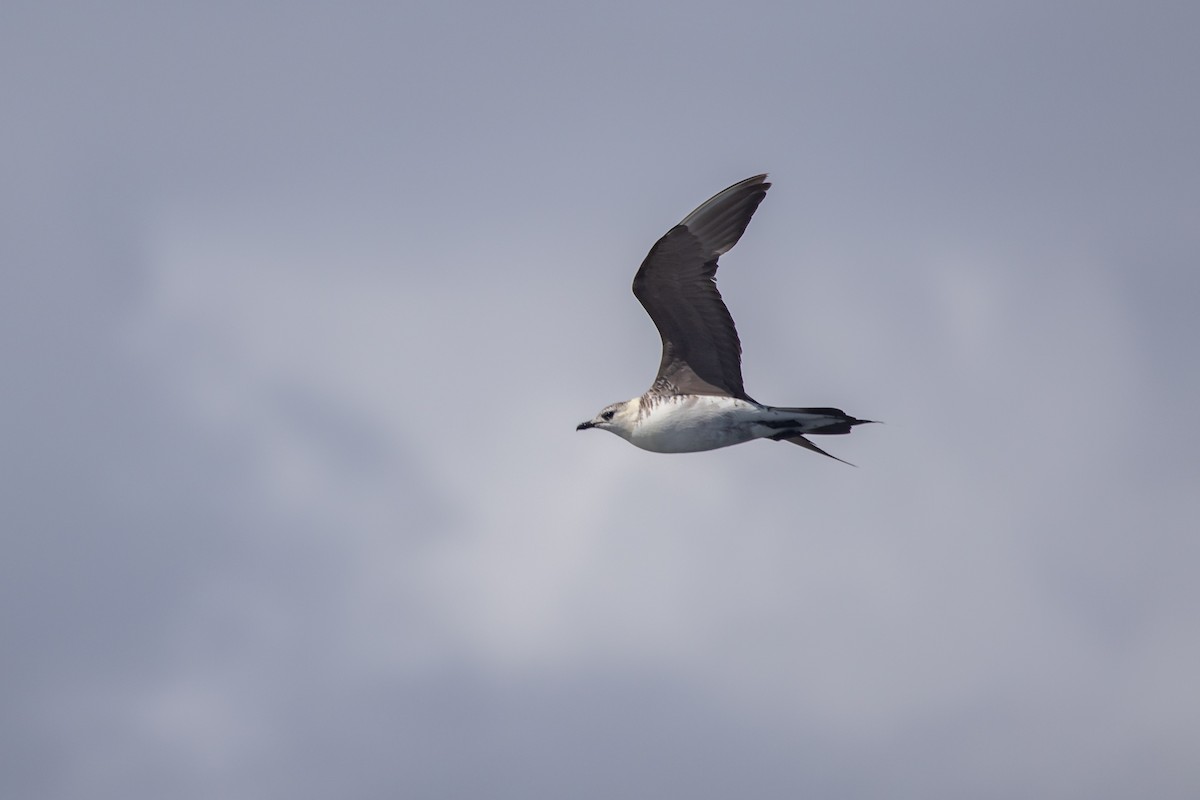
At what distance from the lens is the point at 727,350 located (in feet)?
53.2

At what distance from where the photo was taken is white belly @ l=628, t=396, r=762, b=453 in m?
15.8

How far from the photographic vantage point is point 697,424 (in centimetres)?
1600

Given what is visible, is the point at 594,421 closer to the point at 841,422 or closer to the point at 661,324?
the point at 661,324

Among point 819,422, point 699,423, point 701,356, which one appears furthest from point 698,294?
point 819,422

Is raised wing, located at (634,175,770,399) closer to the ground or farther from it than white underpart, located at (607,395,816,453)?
farther from it

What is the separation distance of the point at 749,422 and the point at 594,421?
273 cm

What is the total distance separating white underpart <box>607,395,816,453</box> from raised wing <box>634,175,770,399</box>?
0.29 metres

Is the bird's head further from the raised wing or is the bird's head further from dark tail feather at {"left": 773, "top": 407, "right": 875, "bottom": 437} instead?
dark tail feather at {"left": 773, "top": 407, "right": 875, "bottom": 437}

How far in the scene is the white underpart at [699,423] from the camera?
1570 centimetres

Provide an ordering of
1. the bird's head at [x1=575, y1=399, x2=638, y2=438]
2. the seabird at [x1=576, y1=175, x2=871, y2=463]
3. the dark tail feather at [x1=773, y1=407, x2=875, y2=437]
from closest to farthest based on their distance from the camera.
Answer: the dark tail feather at [x1=773, y1=407, x2=875, y2=437] < the seabird at [x1=576, y1=175, x2=871, y2=463] < the bird's head at [x1=575, y1=399, x2=638, y2=438]

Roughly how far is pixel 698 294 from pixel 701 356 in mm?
915

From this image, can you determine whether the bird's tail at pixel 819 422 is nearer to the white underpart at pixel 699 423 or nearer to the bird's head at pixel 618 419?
the white underpart at pixel 699 423

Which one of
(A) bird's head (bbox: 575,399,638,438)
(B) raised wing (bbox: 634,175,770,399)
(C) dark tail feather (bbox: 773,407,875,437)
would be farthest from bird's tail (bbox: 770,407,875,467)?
(A) bird's head (bbox: 575,399,638,438)

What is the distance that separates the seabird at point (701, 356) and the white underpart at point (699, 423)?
0.5 inches
